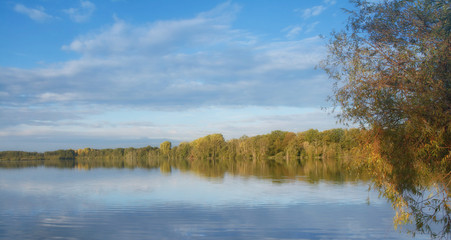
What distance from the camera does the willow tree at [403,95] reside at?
Result: 747 cm

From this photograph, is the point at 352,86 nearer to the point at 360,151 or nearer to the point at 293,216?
the point at 360,151

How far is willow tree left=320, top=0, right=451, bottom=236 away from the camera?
7.47m

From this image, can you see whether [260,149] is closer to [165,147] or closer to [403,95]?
[165,147]

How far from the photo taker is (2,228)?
1243 centimetres

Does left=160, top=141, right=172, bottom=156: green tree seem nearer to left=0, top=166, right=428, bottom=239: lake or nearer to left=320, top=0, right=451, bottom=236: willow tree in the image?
left=0, top=166, right=428, bottom=239: lake

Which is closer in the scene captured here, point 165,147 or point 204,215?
point 204,215

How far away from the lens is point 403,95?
7965 mm

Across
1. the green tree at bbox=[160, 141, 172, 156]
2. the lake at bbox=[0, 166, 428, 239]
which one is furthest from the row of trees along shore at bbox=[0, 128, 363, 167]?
the lake at bbox=[0, 166, 428, 239]

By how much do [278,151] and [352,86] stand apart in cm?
9200

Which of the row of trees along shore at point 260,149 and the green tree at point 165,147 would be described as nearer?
the row of trees along shore at point 260,149

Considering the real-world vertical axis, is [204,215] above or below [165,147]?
below

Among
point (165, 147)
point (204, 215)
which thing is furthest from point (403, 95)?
point (165, 147)

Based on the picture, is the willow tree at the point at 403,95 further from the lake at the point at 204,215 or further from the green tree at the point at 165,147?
the green tree at the point at 165,147

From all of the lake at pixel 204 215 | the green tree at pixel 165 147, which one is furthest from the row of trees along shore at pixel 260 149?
the lake at pixel 204 215
